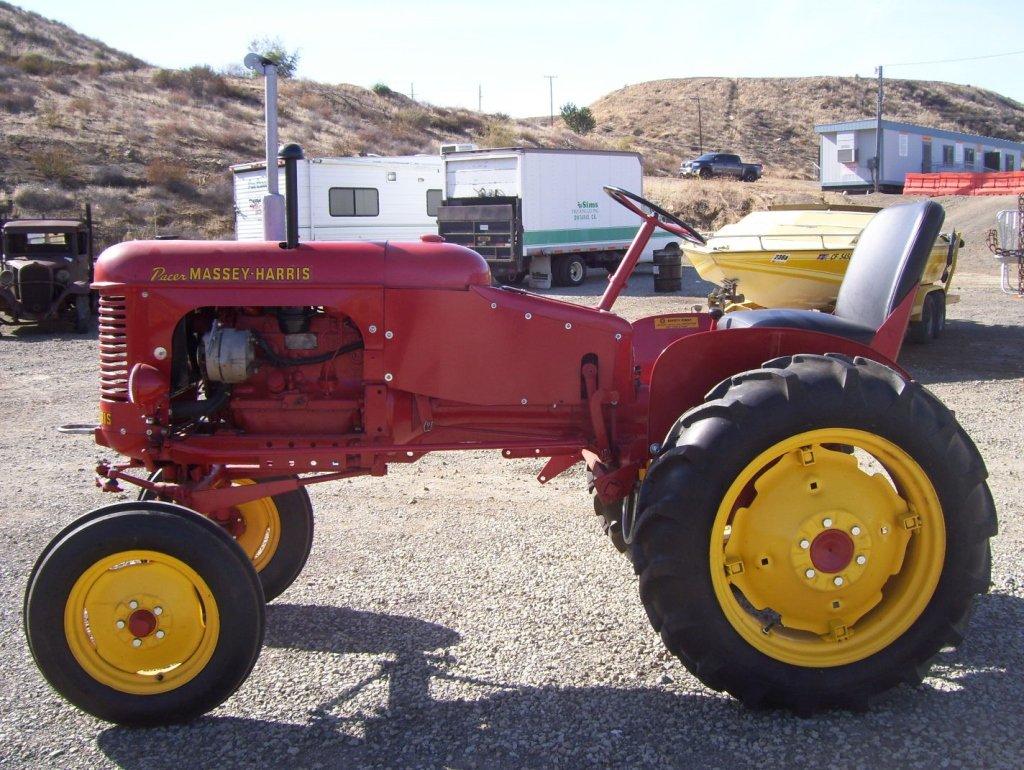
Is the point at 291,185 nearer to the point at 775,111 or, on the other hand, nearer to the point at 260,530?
the point at 260,530

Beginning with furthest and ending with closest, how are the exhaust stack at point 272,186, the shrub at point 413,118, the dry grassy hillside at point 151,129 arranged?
the shrub at point 413,118, the dry grassy hillside at point 151,129, the exhaust stack at point 272,186

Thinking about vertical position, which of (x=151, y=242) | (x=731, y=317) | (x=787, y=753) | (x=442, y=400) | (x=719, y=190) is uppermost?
(x=719, y=190)

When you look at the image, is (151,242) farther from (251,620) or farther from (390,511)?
(390,511)

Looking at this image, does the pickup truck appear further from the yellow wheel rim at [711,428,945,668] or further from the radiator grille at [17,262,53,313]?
the yellow wheel rim at [711,428,945,668]

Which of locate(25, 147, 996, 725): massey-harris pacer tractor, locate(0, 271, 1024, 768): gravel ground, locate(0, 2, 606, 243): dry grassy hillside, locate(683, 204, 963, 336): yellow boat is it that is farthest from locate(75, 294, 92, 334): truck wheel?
locate(25, 147, 996, 725): massey-harris pacer tractor

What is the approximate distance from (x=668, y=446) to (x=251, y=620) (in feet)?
5.01

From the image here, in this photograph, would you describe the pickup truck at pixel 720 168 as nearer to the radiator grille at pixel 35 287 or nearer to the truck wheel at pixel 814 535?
the radiator grille at pixel 35 287

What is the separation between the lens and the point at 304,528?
4.37 m

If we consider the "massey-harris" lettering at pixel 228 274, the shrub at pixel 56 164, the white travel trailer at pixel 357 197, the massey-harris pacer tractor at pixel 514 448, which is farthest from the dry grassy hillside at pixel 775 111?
the "massey-harris" lettering at pixel 228 274

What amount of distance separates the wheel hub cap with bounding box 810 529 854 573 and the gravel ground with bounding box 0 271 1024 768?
49 cm

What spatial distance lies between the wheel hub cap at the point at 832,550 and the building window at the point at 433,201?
1972 cm

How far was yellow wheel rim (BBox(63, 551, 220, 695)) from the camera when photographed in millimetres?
3223

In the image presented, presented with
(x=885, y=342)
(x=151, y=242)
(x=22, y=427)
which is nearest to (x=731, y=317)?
(x=885, y=342)

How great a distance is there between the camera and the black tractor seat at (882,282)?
13.3 feet
